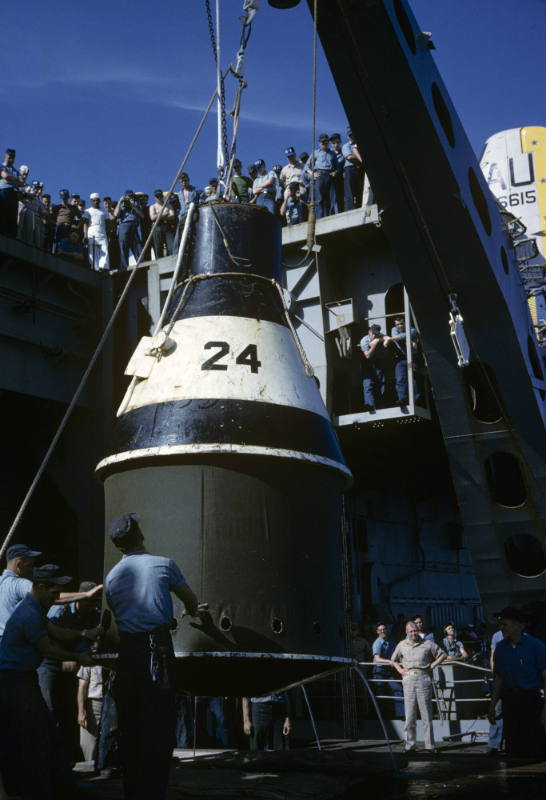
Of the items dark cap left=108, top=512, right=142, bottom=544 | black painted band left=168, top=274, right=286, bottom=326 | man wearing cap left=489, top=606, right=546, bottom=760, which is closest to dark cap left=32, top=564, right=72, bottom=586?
dark cap left=108, top=512, right=142, bottom=544

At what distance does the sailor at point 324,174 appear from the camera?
17.1 m

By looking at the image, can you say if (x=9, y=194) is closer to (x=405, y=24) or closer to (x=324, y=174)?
(x=324, y=174)

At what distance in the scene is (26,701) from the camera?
6.36m

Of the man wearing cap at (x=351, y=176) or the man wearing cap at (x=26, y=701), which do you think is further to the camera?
the man wearing cap at (x=351, y=176)

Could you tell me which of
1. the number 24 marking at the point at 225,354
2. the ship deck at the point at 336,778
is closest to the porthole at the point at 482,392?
the ship deck at the point at 336,778

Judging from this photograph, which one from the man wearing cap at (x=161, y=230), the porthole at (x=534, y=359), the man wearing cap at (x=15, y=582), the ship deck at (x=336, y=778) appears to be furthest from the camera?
the man wearing cap at (x=161, y=230)

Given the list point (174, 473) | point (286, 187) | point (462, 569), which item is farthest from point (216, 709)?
point (462, 569)

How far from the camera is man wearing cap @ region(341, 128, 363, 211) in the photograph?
667 inches

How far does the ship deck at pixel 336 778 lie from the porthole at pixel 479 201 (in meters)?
6.88

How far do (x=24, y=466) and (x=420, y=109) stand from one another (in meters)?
11.7

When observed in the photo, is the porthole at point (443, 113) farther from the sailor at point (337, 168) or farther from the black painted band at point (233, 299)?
the sailor at point (337, 168)

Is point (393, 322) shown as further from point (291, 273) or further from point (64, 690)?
point (64, 690)

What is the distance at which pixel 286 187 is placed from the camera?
17656mm

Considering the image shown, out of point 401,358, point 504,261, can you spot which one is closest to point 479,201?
point 504,261
